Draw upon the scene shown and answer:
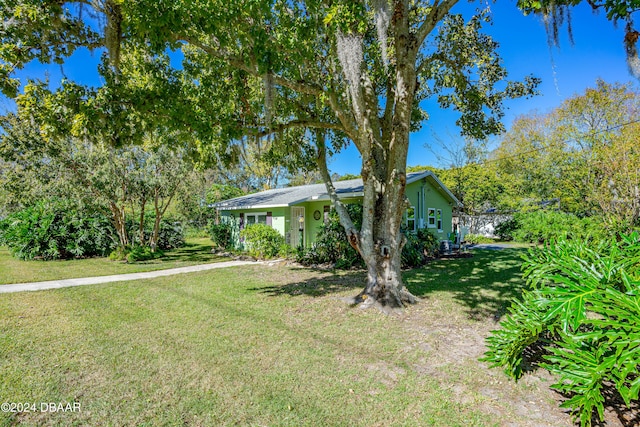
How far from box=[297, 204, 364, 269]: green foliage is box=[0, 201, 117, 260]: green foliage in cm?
974

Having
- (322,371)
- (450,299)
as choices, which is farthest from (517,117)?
(322,371)

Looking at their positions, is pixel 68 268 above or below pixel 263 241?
below

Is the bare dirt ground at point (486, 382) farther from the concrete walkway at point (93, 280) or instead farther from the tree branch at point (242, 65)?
the concrete walkway at point (93, 280)

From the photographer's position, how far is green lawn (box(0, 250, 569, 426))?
2.88 meters

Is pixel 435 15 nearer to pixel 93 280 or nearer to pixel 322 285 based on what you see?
pixel 322 285

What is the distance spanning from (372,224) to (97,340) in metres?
5.11

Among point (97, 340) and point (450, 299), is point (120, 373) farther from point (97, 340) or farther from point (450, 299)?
point (450, 299)

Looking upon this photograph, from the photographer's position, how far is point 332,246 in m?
11.9

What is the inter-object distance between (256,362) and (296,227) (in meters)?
11.4

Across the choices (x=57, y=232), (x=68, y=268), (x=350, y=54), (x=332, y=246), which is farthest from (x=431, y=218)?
(x=57, y=232)

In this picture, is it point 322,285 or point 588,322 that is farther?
point 322,285

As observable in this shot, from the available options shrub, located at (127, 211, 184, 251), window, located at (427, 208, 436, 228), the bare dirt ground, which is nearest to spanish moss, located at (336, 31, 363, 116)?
the bare dirt ground

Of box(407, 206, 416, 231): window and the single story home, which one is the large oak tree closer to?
the single story home

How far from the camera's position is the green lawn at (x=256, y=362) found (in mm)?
2885
